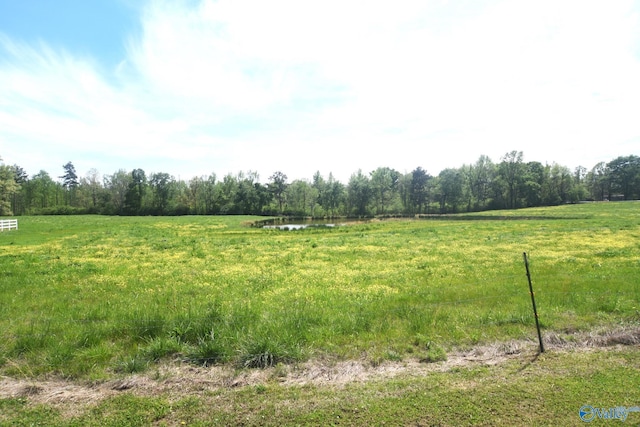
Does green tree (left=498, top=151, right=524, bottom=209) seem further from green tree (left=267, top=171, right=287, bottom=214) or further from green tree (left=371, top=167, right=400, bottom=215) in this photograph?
green tree (left=267, top=171, right=287, bottom=214)

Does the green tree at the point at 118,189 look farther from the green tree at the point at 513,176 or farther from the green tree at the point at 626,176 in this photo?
the green tree at the point at 626,176

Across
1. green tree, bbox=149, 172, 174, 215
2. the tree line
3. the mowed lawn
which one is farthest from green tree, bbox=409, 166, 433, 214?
the mowed lawn

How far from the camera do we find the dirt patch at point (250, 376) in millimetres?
5699

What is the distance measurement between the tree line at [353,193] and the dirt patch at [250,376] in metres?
111

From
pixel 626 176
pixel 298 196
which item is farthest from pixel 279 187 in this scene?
pixel 626 176

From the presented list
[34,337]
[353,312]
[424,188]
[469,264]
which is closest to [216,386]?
[353,312]

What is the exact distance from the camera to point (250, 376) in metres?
6.23

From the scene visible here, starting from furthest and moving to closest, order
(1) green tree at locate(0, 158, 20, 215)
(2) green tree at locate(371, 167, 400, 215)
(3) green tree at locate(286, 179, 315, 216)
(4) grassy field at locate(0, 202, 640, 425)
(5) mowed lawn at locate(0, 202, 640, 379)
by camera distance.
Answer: (2) green tree at locate(371, 167, 400, 215)
(3) green tree at locate(286, 179, 315, 216)
(1) green tree at locate(0, 158, 20, 215)
(5) mowed lawn at locate(0, 202, 640, 379)
(4) grassy field at locate(0, 202, 640, 425)

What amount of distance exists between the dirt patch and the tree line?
111352 millimetres

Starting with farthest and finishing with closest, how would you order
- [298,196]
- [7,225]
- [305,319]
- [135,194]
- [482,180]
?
1. [482,180]
2. [298,196]
3. [135,194]
4. [7,225]
5. [305,319]

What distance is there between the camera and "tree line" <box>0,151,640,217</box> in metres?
123

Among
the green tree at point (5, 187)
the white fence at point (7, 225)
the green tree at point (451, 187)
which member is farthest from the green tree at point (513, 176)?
the green tree at point (5, 187)

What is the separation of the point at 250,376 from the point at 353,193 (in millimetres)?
120288

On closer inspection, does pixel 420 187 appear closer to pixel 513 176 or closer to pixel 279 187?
pixel 513 176
